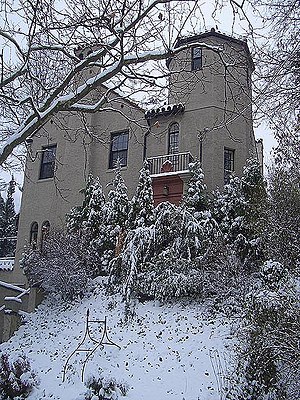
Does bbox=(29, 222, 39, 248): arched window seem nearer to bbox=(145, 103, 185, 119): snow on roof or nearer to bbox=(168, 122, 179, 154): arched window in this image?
bbox=(168, 122, 179, 154): arched window

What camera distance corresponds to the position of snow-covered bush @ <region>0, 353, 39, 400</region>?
32.3ft

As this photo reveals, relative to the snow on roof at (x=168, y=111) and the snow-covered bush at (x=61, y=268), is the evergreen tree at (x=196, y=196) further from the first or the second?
the snow on roof at (x=168, y=111)

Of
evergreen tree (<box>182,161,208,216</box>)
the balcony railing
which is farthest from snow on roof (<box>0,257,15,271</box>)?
evergreen tree (<box>182,161,208,216</box>)

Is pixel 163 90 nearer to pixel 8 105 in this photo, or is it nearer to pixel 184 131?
pixel 8 105

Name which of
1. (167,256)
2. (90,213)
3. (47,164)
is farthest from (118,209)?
(47,164)

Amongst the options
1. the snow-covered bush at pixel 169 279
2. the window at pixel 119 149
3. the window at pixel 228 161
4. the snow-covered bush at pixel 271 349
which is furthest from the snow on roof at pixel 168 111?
the snow-covered bush at pixel 271 349

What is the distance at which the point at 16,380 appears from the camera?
10.1 metres

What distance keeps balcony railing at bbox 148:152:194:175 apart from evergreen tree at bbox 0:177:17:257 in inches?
395

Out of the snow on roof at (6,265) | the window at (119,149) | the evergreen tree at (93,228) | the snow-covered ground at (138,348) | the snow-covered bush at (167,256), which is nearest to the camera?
the snow-covered ground at (138,348)

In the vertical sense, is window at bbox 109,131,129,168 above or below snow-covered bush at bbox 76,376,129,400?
above

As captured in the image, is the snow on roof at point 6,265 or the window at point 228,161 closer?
the window at point 228,161

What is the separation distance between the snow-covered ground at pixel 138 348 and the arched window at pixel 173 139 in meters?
7.68

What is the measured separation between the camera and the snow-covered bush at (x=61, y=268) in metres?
15.5

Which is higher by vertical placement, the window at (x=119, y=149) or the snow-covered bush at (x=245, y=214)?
the window at (x=119, y=149)
